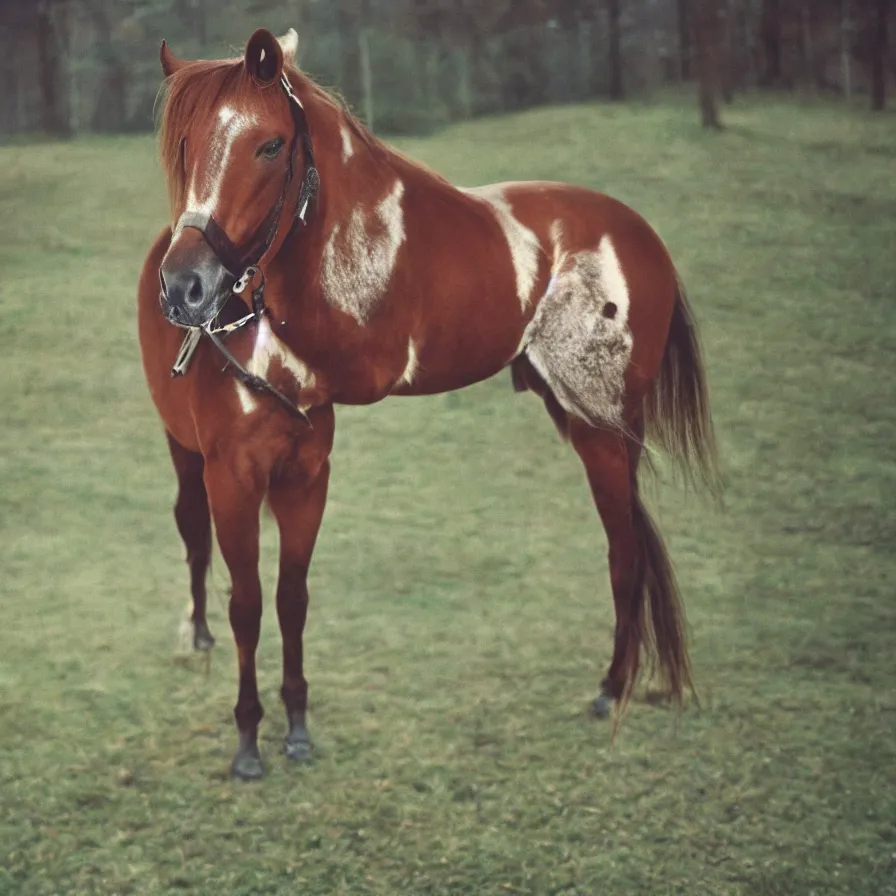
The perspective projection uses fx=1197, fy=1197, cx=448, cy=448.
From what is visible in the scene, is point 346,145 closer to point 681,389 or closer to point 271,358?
point 271,358

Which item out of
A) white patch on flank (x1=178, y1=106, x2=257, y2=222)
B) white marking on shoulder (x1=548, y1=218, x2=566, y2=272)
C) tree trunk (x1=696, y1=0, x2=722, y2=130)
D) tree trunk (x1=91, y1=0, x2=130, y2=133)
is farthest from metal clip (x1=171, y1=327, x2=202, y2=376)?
tree trunk (x1=696, y1=0, x2=722, y2=130)

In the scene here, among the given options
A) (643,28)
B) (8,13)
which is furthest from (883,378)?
(8,13)

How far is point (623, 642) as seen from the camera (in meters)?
2.93

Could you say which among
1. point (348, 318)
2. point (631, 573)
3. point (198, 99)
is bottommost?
point (631, 573)

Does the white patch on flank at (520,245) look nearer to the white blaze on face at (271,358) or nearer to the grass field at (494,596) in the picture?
the white blaze on face at (271,358)

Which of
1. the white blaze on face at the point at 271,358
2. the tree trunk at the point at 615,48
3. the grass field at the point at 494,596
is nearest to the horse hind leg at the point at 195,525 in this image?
the grass field at the point at 494,596

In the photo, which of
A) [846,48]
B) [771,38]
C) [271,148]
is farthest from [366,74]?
[271,148]

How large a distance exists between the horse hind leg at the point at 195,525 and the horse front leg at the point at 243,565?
0.62 metres

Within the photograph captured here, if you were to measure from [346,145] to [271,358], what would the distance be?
0.44 meters

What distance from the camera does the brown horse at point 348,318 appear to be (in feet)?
6.95

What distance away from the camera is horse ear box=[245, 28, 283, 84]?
2057mm

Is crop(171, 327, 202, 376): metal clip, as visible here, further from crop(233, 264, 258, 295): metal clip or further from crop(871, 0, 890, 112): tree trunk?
crop(871, 0, 890, 112): tree trunk

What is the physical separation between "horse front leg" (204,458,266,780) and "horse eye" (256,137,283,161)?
638 mm

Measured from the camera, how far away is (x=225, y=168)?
209cm
